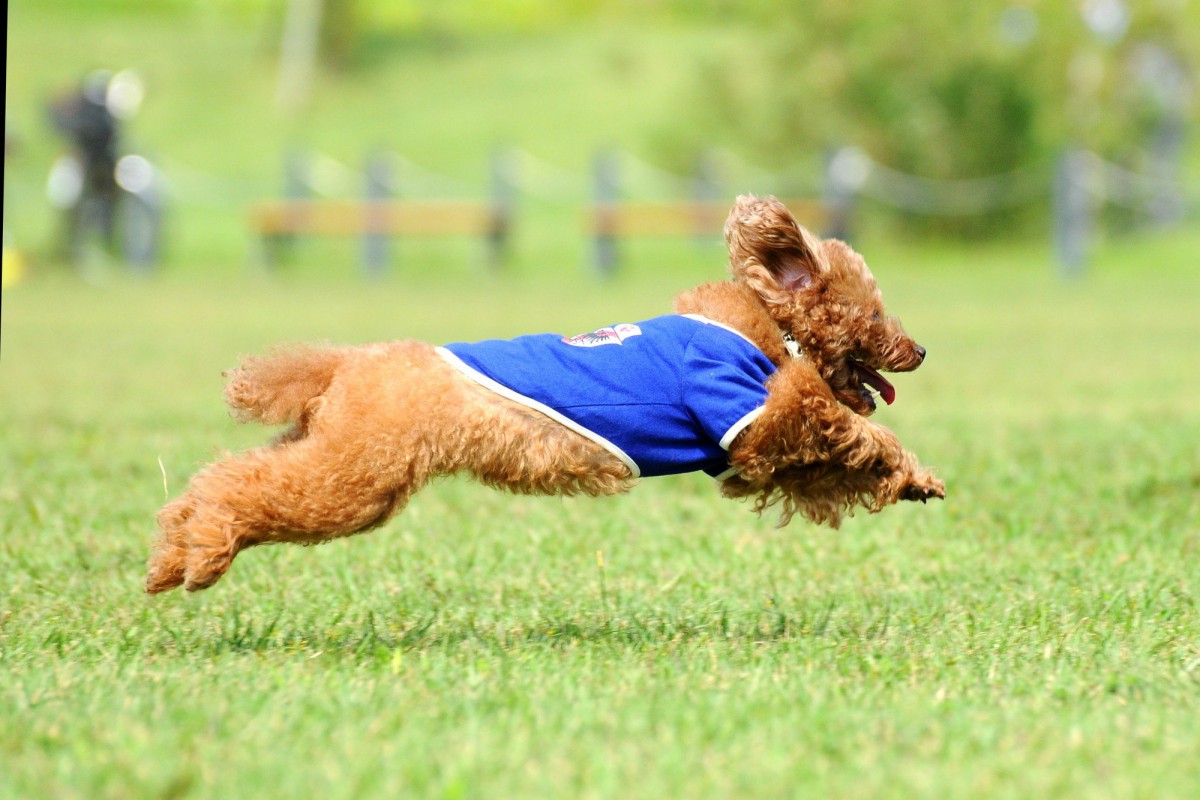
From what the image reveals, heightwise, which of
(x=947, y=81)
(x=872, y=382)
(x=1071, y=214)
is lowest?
(x=1071, y=214)

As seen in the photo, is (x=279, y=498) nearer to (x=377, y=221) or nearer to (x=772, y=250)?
(x=772, y=250)

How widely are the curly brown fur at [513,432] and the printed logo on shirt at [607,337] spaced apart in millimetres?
242

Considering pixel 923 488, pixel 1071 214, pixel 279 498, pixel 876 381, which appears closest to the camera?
pixel 279 498

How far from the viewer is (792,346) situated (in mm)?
4219

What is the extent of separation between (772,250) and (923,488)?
2.47 ft

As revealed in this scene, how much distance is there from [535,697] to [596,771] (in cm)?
56

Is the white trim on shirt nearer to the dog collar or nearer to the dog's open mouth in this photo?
the dog collar

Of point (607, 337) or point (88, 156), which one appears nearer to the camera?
point (607, 337)

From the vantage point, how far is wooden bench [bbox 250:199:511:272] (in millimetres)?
23094

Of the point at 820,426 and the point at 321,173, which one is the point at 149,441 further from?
the point at 321,173

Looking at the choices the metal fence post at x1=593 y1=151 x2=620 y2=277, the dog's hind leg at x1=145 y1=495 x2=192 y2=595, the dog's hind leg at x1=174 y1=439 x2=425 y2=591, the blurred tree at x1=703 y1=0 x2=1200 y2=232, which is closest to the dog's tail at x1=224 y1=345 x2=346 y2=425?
the dog's hind leg at x1=174 y1=439 x2=425 y2=591

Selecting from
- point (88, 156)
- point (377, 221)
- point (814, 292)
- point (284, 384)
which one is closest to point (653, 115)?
point (377, 221)

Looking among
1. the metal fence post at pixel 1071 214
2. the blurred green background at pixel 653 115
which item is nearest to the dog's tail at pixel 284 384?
the metal fence post at pixel 1071 214

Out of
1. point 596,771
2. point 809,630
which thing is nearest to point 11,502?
point 809,630
